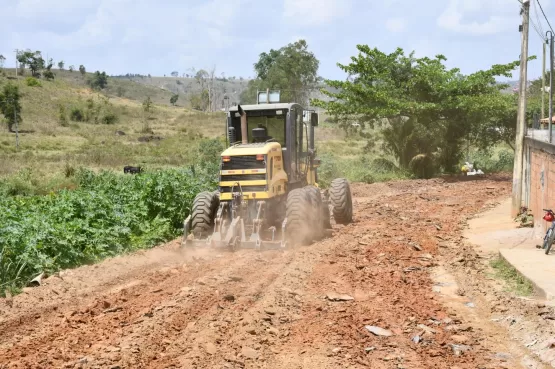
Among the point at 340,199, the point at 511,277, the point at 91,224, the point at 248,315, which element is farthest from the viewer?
the point at 340,199

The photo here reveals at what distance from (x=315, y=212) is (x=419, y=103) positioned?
18.1m

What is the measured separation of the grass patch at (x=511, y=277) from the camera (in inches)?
369

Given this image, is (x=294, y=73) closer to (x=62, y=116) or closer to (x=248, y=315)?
(x=62, y=116)

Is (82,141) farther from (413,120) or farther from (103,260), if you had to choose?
(103,260)

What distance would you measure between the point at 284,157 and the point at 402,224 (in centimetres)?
441

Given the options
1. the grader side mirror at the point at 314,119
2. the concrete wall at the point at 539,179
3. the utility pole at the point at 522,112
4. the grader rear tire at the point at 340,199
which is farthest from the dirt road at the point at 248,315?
the utility pole at the point at 522,112

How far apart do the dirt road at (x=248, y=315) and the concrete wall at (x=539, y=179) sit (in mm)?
3299

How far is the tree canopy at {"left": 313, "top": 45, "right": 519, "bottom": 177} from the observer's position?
29.3 m

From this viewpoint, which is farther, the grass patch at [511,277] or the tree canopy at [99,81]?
the tree canopy at [99,81]

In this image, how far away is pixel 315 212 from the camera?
42.2 ft

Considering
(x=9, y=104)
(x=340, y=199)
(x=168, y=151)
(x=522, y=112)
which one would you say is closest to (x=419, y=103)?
(x=522, y=112)

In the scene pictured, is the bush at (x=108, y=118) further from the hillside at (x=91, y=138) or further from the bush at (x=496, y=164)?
the bush at (x=496, y=164)

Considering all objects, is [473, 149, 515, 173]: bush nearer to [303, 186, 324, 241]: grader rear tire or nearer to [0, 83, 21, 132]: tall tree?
[303, 186, 324, 241]: grader rear tire

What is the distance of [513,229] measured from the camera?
50.5 feet
